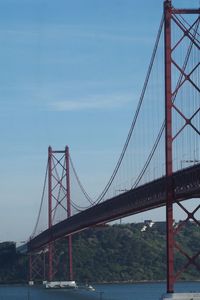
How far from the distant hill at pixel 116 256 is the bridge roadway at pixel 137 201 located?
3476cm

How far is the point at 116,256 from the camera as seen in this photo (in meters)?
113

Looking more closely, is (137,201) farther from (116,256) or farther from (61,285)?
(116,256)

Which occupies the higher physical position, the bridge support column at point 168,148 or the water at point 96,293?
the bridge support column at point 168,148

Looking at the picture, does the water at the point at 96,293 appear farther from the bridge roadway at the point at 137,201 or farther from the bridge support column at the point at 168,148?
the bridge support column at the point at 168,148

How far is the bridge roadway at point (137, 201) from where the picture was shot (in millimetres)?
39812

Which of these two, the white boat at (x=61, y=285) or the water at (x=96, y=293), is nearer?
the water at (x=96, y=293)

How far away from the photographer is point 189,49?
39.7 metres

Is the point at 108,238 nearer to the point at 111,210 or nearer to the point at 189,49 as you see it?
the point at 111,210

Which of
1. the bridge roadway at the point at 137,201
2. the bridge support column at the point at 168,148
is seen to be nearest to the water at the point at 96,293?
the bridge roadway at the point at 137,201

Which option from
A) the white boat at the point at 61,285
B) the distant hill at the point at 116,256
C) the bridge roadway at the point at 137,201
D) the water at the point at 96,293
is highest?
the bridge roadway at the point at 137,201

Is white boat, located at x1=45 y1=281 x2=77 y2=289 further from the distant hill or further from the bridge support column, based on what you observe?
the bridge support column

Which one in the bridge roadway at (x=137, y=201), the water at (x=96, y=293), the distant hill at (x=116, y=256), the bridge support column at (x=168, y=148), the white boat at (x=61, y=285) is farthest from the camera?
the distant hill at (x=116, y=256)

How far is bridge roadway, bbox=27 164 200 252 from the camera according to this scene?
39812mm

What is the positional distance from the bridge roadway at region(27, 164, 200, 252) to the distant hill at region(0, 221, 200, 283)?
34758 mm
